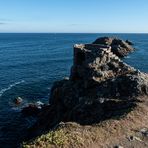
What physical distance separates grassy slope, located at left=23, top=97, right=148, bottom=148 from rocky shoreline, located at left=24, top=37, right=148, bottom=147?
2.32 metres

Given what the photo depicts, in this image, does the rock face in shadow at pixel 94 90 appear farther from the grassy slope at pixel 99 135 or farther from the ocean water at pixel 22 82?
the ocean water at pixel 22 82

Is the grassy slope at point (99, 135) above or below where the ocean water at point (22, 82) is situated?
above

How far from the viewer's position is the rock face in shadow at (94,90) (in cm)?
4094

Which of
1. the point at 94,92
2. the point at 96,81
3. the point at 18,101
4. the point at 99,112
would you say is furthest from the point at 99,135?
the point at 18,101

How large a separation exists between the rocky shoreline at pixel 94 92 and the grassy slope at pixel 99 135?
2.32 meters

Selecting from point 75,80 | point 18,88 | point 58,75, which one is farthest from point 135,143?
point 58,75

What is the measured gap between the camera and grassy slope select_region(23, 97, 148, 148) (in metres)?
28.2

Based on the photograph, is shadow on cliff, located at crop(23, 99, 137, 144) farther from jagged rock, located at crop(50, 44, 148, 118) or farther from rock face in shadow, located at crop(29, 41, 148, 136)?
jagged rock, located at crop(50, 44, 148, 118)

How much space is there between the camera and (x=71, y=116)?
144ft

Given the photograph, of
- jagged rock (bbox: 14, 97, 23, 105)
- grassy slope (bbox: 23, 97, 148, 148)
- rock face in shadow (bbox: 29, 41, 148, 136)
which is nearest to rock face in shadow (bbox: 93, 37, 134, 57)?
jagged rock (bbox: 14, 97, 23, 105)

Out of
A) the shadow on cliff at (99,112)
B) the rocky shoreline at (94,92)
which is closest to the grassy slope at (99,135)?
the shadow on cliff at (99,112)

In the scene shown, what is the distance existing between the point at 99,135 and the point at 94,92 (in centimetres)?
1889

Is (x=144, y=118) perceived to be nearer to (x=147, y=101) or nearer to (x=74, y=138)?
(x=147, y=101)

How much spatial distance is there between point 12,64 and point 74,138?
319ft
